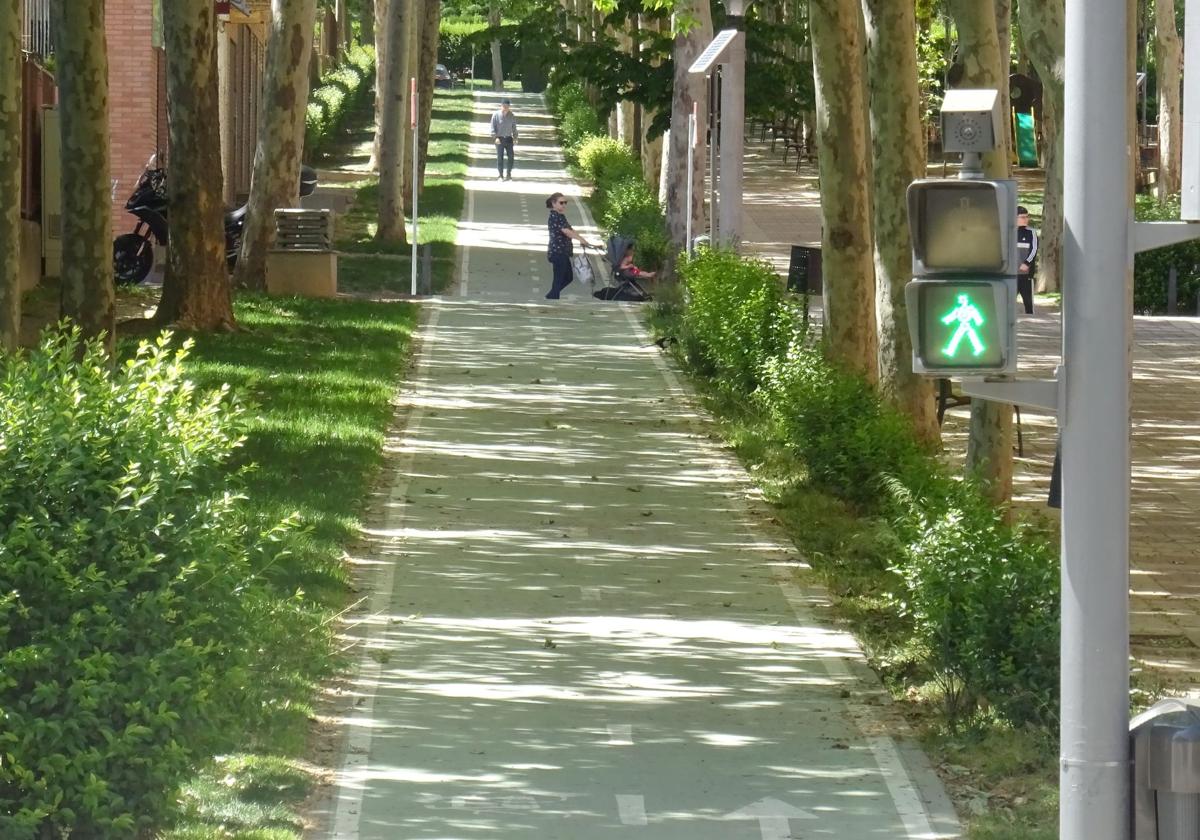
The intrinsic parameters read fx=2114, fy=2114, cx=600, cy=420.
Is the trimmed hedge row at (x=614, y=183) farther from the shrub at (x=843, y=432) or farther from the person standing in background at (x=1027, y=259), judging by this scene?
the shrub at (x=843, y=432)

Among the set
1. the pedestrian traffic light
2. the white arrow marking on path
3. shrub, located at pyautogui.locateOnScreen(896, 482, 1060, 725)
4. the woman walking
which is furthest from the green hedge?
the pedestrian traffic light

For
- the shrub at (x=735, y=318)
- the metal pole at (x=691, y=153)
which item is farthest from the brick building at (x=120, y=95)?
the shrub at (x=735, y=318)

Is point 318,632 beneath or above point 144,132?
beneath

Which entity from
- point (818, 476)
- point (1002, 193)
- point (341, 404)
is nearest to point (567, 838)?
point (1002, 193)

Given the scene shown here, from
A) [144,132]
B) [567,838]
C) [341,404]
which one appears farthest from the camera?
[144,132]

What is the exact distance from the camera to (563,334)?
25.4 metres

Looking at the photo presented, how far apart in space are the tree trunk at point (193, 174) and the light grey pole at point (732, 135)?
6016 mm

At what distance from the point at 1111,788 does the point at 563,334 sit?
19946 millimetres

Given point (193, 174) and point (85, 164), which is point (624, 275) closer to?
point (193, 174)

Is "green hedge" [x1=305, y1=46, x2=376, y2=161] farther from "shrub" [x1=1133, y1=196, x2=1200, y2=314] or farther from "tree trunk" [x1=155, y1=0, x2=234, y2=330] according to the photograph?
"tree trunk" [x1=155, y1=0, x2=234, y2=330]

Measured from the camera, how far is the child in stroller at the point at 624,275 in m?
29.7

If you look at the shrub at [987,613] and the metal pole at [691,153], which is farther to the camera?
the metal pole at [691,153]

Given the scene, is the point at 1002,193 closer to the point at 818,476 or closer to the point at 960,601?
the point at 960,601

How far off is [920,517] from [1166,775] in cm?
425
